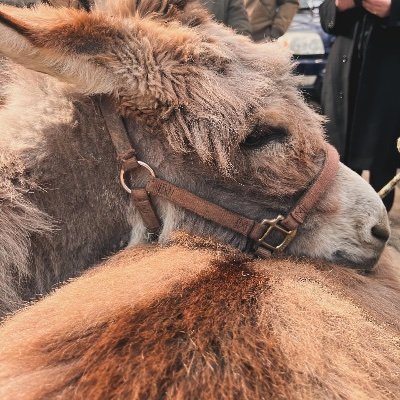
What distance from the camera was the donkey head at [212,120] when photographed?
1.77 m

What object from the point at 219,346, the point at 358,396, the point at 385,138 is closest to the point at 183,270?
the point at 219,346

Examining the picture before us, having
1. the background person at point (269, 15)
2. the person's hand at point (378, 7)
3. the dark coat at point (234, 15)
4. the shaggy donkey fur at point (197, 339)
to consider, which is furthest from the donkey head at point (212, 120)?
the background person at point (269, 15)

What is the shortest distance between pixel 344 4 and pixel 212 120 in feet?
7.62

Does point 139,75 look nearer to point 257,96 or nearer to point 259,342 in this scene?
point 257,96

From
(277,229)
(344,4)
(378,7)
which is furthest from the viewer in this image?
(344,4)

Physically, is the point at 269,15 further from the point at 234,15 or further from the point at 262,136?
the point at 262,136

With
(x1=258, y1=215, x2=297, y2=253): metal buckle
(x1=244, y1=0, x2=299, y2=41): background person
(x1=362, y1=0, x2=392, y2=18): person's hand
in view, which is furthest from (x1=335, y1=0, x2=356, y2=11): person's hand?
(x1=258, y1=215, x2=297, y2=253): metal buckle

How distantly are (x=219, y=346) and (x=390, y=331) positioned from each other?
0.60 m

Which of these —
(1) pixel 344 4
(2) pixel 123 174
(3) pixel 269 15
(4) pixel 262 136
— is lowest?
(3) pixel 269 15

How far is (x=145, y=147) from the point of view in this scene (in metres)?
1.89

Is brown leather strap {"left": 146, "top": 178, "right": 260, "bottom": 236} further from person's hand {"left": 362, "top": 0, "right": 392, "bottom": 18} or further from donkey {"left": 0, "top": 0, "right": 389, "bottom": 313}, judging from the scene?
person's hand {"left": 362, "top": 0, "right": 392, "bottom": 18}

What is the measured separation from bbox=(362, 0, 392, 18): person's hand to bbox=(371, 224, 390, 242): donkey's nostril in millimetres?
1920

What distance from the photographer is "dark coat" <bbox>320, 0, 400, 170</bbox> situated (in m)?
3.53

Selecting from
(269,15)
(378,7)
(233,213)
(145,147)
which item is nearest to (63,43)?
(145,147)
